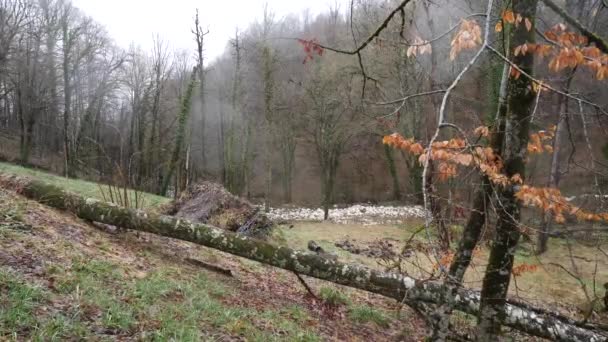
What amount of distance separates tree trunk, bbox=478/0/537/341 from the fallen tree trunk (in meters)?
0.81

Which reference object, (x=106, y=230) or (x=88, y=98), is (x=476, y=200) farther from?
(x=88, y=98)

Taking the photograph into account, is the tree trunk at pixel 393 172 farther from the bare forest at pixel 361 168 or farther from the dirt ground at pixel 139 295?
the dirt ground at pixel 139 295

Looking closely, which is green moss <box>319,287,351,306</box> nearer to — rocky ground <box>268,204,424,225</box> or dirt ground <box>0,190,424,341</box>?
dirt ground <box>0,190,424,341</box>

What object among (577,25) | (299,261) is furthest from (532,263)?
(577,25)

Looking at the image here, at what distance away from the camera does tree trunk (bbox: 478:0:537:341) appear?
9.33ft

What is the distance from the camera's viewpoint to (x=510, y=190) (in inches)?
115

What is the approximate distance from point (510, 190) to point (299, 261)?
284 cm

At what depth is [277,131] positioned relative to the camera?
22703mm

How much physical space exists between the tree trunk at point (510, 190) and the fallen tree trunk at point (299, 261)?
2.65 feet

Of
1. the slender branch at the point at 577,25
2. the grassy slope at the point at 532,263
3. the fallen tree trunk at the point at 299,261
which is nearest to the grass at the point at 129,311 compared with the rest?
the fallen tree trunk at the point at 299,261

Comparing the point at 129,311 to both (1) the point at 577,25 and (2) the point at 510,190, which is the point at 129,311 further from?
(1) the point at 577,25

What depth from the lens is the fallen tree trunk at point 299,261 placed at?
13.9ft

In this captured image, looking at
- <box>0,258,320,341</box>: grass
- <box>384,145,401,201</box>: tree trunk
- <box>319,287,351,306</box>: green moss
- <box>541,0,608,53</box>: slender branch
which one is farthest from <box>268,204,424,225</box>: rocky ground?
<box>541,0,608,53</box>: slender branch

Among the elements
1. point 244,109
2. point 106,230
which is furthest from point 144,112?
point 106,230
